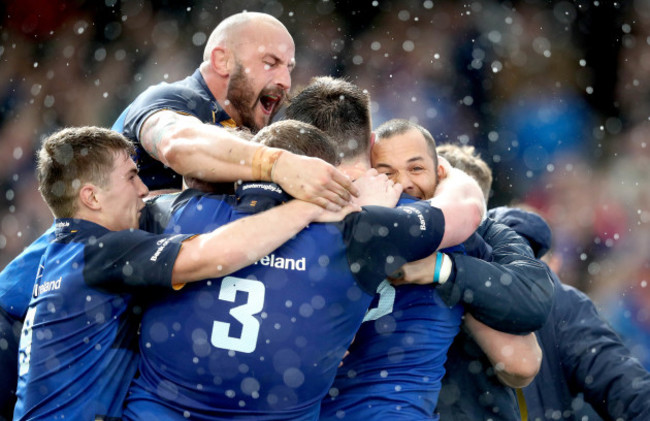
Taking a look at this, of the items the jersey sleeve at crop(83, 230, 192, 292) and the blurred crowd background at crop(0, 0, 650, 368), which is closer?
the jersey sleeve at crop(83, 230, 192, 292)

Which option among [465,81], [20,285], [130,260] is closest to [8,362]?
[20,285]

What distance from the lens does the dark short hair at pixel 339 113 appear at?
2.50 m

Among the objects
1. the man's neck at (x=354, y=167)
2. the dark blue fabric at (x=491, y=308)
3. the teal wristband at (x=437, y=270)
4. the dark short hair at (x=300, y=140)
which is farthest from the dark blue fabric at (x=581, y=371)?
the dark short hair at (x=300, y=140)

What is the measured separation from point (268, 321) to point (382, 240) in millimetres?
405

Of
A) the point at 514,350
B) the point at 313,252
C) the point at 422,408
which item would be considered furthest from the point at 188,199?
the point at 514,350

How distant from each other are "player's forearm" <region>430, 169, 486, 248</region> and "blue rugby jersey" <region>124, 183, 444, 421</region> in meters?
0.20

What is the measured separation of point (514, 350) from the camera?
2430mm

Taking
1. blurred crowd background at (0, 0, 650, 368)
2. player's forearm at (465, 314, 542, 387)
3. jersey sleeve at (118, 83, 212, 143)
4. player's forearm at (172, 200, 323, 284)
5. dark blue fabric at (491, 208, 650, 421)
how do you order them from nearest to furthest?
player's forearm at (172, 200, 323, 284)
player's forearm at (465, 314, 542, 387)
jersey sleeve at (118, 83, 212, 143)
dark blue fabric at (491, 208, 650, 421)
blurred crowd background at (0, 0, 650, 368)

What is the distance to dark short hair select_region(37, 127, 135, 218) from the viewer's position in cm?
230

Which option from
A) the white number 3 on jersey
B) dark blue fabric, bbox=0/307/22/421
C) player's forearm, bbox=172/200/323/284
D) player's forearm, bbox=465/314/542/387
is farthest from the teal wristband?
dark blue fabric, bbox=0/307/22/421

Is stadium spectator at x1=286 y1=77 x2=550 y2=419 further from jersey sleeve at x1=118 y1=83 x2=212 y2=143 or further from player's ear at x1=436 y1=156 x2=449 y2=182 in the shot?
jersey sleeve at x1=118 y1=83 x2=212 y2=143

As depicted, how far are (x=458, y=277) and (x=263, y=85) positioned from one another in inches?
75.3

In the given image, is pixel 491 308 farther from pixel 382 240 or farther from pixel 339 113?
pixel 339 113

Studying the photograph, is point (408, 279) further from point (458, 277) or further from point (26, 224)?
point (26, 224)
